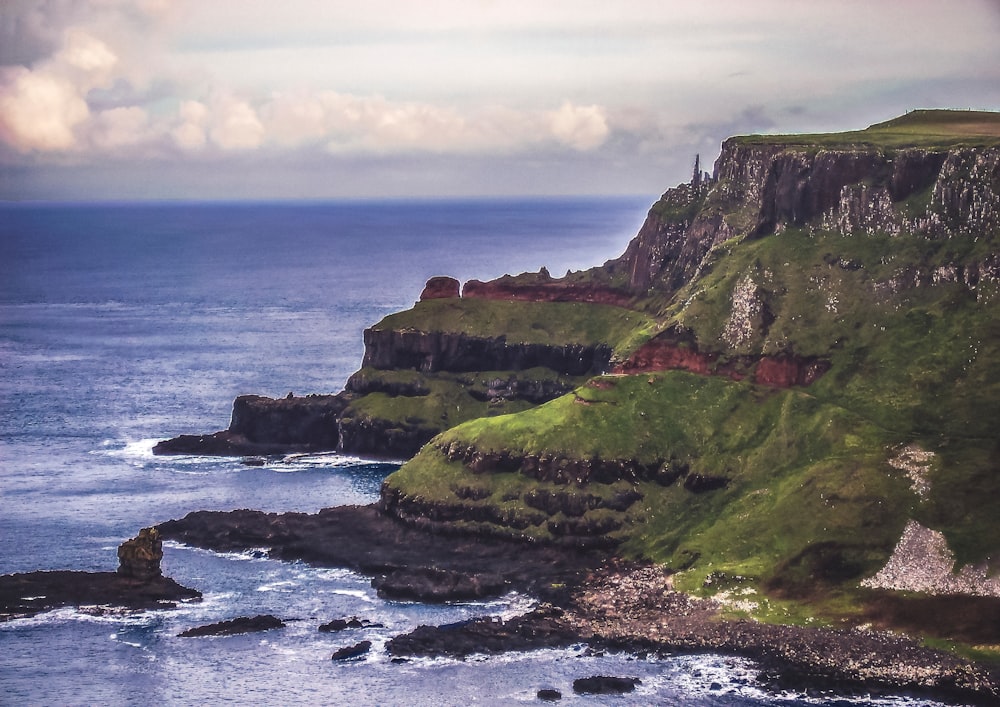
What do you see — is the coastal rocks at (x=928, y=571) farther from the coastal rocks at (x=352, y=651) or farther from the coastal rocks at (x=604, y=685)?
the coastal rocks at (x=352, y=651)

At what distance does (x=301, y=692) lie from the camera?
511 ft

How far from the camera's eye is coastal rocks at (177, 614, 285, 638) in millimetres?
171125

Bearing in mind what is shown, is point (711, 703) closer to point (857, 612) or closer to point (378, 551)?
point (857, 612)

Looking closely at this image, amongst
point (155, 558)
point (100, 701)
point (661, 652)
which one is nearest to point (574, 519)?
point (661, 652)

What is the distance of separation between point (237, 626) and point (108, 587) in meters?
18.3

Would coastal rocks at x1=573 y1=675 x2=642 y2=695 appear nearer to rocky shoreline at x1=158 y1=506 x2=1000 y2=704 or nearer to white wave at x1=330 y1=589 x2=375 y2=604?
rocky shoreline at x1=158 y1=506 x2=1000 y2=704

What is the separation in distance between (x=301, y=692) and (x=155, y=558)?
118 ft

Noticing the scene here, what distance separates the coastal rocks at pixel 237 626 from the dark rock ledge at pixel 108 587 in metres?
8.97

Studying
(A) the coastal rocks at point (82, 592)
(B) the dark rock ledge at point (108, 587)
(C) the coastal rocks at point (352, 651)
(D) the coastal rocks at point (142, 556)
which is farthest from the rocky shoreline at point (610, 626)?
(A) the coastal rocks at point (82, 592)

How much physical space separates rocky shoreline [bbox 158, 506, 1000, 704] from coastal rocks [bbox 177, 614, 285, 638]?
13.5 meters

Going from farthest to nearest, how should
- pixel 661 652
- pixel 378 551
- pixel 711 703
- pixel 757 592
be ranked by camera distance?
pixel 378 551 < pixel 757 592 < pixel 661 652 < pixel 711 703

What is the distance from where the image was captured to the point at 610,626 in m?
172

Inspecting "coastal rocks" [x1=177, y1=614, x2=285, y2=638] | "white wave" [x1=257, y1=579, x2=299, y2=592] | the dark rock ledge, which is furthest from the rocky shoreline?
the dark rock ledge

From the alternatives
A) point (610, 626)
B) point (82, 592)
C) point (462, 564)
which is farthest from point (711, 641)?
point (82, 592)
